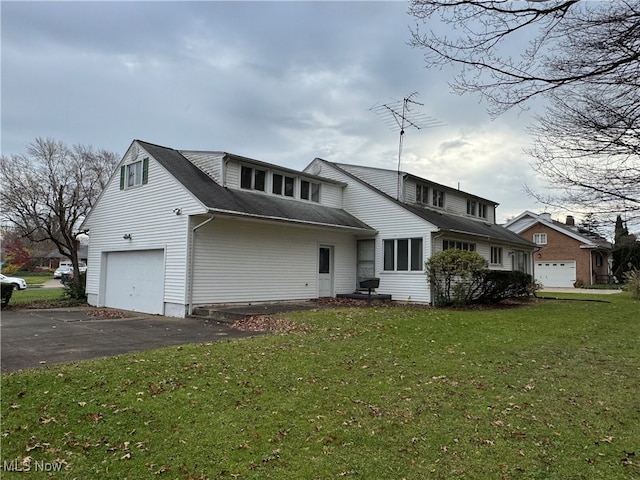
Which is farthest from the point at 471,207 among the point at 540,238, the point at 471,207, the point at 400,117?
the point at 540,238

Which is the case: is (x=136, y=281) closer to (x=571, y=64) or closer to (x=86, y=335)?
(x=86, y=335)

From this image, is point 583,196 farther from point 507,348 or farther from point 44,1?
point 44,1

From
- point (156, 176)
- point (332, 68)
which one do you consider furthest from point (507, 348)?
point (156, 176)

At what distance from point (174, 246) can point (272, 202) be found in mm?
3974

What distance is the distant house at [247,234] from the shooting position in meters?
13.6

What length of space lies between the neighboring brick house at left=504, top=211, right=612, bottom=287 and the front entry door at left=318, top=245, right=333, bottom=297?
24256 millimetres

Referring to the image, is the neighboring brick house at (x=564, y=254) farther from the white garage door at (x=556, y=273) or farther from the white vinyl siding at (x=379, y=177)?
the white vinyl siding at (x=379, y=177)

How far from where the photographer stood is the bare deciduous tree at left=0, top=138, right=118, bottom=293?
69.3 ft

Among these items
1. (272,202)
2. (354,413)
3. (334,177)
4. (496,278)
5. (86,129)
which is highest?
(86,129)

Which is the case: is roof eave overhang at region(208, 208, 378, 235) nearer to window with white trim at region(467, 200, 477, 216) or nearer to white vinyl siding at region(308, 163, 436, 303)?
white vinyl siding at region(308, 163, 436, 303)

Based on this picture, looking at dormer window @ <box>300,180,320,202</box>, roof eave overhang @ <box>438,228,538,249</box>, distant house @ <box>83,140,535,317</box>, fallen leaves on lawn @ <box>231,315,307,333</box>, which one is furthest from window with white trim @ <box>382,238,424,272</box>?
fallen leaves on lawn @ <box>231,315,307,333</box>

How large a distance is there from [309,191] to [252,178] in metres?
3.06

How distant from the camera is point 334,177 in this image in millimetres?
20062

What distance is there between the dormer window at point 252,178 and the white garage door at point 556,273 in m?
29.7
